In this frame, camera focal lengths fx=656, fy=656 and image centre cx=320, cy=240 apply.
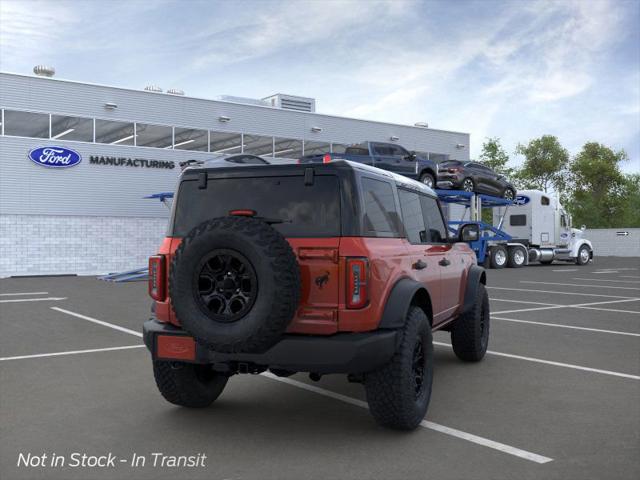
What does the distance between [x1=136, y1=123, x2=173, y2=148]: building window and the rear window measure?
78.5 feet

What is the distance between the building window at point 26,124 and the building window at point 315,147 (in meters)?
12.3

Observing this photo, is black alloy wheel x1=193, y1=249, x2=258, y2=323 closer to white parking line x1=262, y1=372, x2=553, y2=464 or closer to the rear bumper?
the rear bumper

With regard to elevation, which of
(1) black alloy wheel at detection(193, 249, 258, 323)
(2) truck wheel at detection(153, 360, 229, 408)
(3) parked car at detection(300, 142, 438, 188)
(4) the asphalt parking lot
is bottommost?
(4) the asphalt parking lot

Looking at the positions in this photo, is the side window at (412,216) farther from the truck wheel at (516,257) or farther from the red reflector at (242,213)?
the truck wheel at (516,257)

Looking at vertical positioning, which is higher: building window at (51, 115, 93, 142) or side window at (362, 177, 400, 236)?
building window at (51, 115, 93, 142)

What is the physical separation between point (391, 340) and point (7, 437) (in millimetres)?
2793

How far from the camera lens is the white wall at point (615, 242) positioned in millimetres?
46700

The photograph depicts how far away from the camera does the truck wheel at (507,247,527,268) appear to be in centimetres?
2973

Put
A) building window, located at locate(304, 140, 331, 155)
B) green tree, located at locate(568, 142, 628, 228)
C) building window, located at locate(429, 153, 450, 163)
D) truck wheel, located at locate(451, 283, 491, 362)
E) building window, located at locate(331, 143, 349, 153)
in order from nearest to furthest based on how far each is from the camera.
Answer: truck wheel, located at locate(451, 283, 491, 362) → building window, located at locate(304, 140, 331, 155) → building window, located at locate(331, 143, 349, 153) → building window, located at locate(429, 153, 450, 163) → green tree, located at locate(568, 142, 628, 228)

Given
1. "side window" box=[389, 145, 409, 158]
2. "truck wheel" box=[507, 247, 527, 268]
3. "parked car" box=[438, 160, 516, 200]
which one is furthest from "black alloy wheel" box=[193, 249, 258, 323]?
"truck wheel" box=[507, 247, 527, 268]

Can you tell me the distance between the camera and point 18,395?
5.82 meters

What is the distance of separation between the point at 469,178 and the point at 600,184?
52643 millimetres

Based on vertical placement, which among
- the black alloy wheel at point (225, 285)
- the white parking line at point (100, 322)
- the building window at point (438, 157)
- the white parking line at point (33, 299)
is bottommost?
the white parking line at point (33, 299)

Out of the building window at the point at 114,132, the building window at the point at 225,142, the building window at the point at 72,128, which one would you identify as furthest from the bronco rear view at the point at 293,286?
the building window at the point at 225,142
